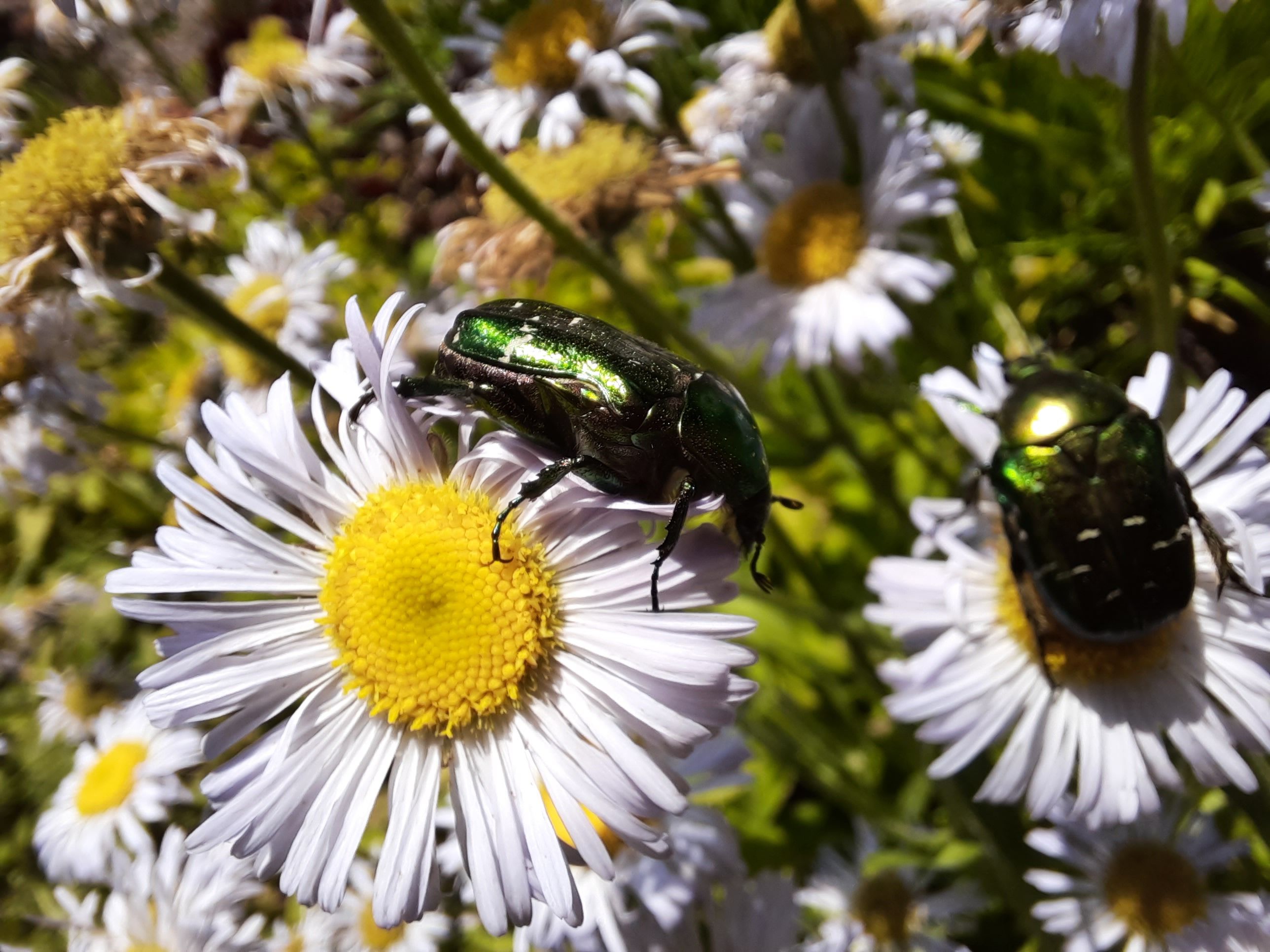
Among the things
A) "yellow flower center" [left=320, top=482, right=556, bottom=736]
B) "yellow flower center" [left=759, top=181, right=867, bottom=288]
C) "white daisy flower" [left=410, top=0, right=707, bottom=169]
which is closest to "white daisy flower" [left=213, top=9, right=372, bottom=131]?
"white daisy flower" [left=410, top=0, right=707, bottom=169]

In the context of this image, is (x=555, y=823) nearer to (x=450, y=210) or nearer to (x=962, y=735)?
(x=962, y=735)

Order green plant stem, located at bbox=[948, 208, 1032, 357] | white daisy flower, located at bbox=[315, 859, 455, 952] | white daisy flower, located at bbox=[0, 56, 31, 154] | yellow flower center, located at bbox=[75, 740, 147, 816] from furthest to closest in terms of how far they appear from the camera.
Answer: yellow flower center, located at bbox=[75, 740, 147, 816]
green plant stem, located at bbox=[948, 208, 1032, 357]
white daisy flower, located at bbox=[315, 859, 455, 952]
white daisy flower, located at bbox=[0, 56, 31, 154]

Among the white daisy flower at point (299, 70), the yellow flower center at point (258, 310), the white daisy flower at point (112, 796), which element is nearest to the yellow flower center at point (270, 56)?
the white daisy flower at point (299, 70)

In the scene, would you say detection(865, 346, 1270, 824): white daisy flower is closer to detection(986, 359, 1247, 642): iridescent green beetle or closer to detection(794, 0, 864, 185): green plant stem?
detection(986, 359, 1247, 642): iridescent green beetle

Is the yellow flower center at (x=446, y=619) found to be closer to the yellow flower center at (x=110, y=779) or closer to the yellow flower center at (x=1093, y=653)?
the yellow flower center at (x=1093, y=653)

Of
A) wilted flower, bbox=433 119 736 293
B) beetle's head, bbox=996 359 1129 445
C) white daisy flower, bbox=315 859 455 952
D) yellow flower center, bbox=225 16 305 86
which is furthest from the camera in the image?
yellow flower center, bbox=225 16 305 86

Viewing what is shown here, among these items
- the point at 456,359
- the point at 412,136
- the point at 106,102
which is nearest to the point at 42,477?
the point at 106,102
